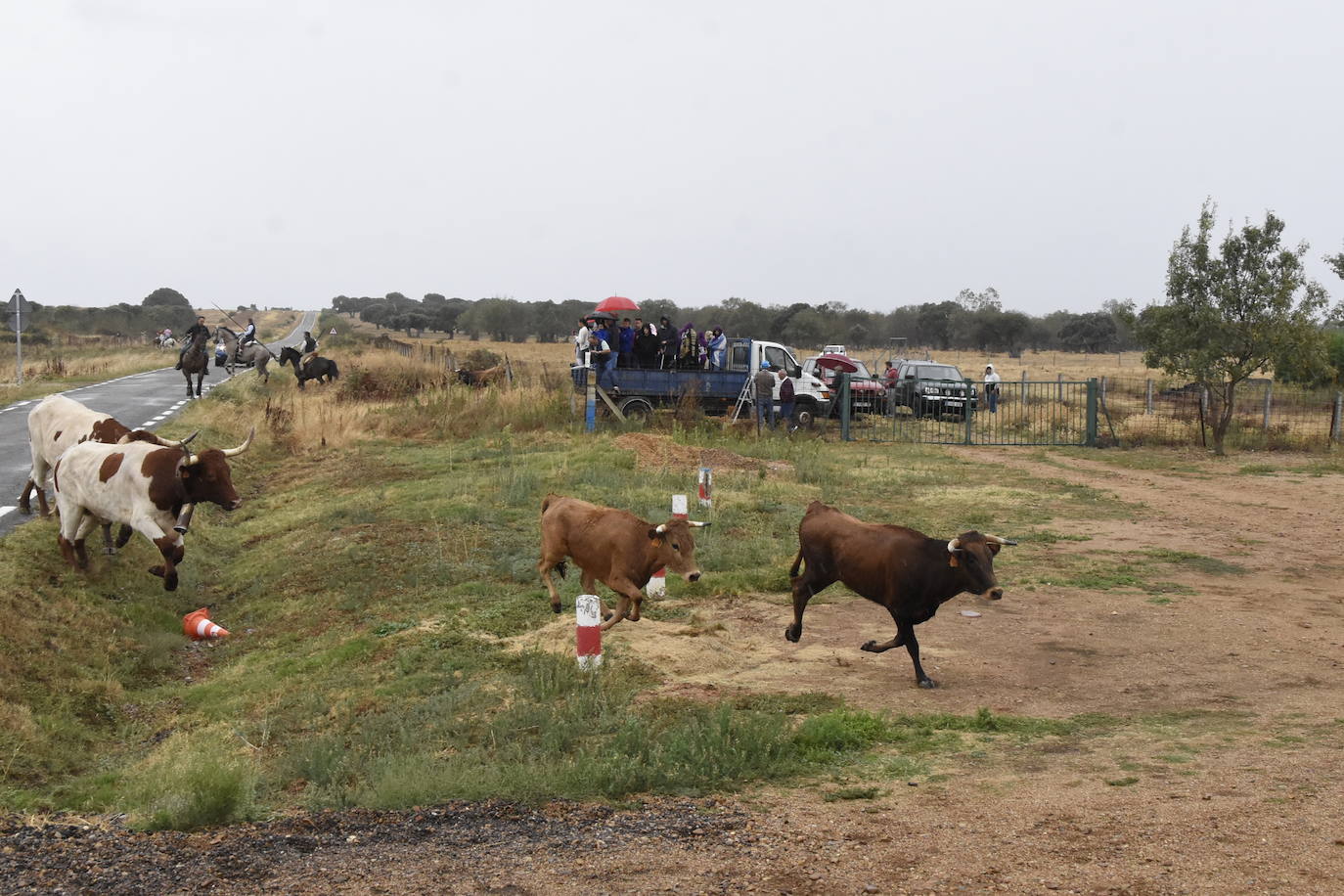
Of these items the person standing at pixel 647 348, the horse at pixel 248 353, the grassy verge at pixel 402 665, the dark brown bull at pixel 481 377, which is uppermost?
the person standing at pixel 647 348

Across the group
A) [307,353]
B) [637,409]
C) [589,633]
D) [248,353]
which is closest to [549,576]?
[589,633]

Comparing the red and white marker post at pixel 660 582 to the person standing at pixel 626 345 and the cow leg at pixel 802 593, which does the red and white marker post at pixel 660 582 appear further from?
the person standing at pixel 626 345

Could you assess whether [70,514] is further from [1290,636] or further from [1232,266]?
[1232,266]

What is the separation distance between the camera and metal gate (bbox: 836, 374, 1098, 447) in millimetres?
29375

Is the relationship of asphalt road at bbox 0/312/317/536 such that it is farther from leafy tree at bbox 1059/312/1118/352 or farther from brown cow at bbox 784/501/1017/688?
leafy tree at bbox 1059/312/1118/352

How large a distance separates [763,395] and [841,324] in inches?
3125

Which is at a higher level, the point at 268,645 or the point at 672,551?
the point at 672,551

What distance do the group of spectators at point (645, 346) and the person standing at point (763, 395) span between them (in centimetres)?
156

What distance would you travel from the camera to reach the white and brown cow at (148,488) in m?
11.8

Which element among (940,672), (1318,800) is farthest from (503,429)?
(1318,800)

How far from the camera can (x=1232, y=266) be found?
1029 inches

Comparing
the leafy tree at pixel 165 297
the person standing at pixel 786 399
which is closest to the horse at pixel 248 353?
the person standing at pixel 786 399

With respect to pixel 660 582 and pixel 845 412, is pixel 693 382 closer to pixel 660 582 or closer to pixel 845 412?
pixel 845 412

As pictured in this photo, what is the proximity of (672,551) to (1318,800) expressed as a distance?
4.95 m
